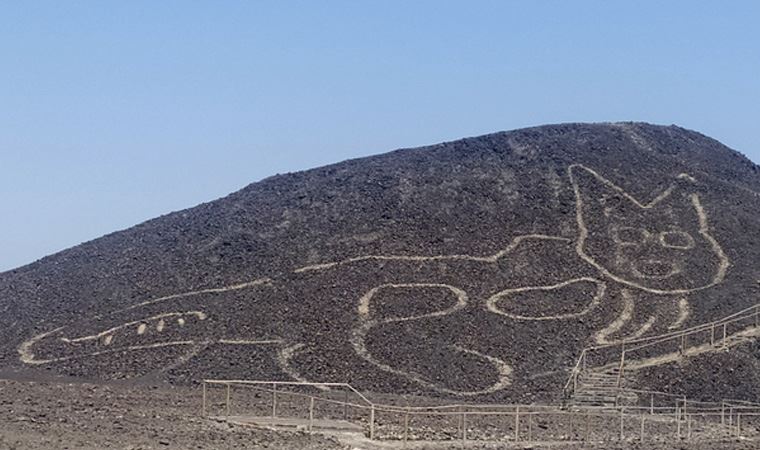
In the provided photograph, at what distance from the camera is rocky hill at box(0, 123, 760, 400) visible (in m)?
47.7

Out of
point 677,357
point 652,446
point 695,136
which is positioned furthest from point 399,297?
point 695,136

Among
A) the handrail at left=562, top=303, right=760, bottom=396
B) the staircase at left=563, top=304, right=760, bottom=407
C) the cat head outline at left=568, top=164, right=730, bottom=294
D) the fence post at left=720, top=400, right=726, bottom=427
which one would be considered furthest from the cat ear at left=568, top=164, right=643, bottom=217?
the fence post at left=720, top=400, right=726, bottom=427

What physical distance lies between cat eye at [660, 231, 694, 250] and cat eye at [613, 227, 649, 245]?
0.74m

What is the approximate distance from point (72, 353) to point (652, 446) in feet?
75.4

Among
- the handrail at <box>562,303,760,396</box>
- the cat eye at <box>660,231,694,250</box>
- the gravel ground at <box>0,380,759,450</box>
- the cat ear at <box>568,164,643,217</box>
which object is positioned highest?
the cat ear at <box>568,164,643,217</box>

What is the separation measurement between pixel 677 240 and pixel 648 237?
118 centimetres

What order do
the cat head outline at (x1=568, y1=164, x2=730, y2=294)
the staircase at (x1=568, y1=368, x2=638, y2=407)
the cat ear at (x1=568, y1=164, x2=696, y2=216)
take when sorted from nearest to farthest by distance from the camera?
the staircase at (x1=568, y1=368, x2=638, y2=407) < the cat head outline at (x1=568, y1=164, x2=730, y2=294) < the cat ear at (x1=568, y1=164, x2=696, y2=216)

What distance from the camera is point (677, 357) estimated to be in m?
47.7

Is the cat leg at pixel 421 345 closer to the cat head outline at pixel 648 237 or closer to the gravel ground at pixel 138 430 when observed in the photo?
the gravel ground at pixel 138 430

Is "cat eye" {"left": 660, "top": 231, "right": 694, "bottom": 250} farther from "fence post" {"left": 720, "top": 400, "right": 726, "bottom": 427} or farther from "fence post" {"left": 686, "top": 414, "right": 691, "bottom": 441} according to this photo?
"fence post" {"left": 686, "top": 414, "right": 691, "bottom": 441}

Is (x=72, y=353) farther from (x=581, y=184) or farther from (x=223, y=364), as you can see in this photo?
(x=581, y=184)

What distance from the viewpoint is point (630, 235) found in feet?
186

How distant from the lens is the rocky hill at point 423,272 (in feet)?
156

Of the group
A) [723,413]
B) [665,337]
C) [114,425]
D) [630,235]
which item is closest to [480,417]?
[723,413]
